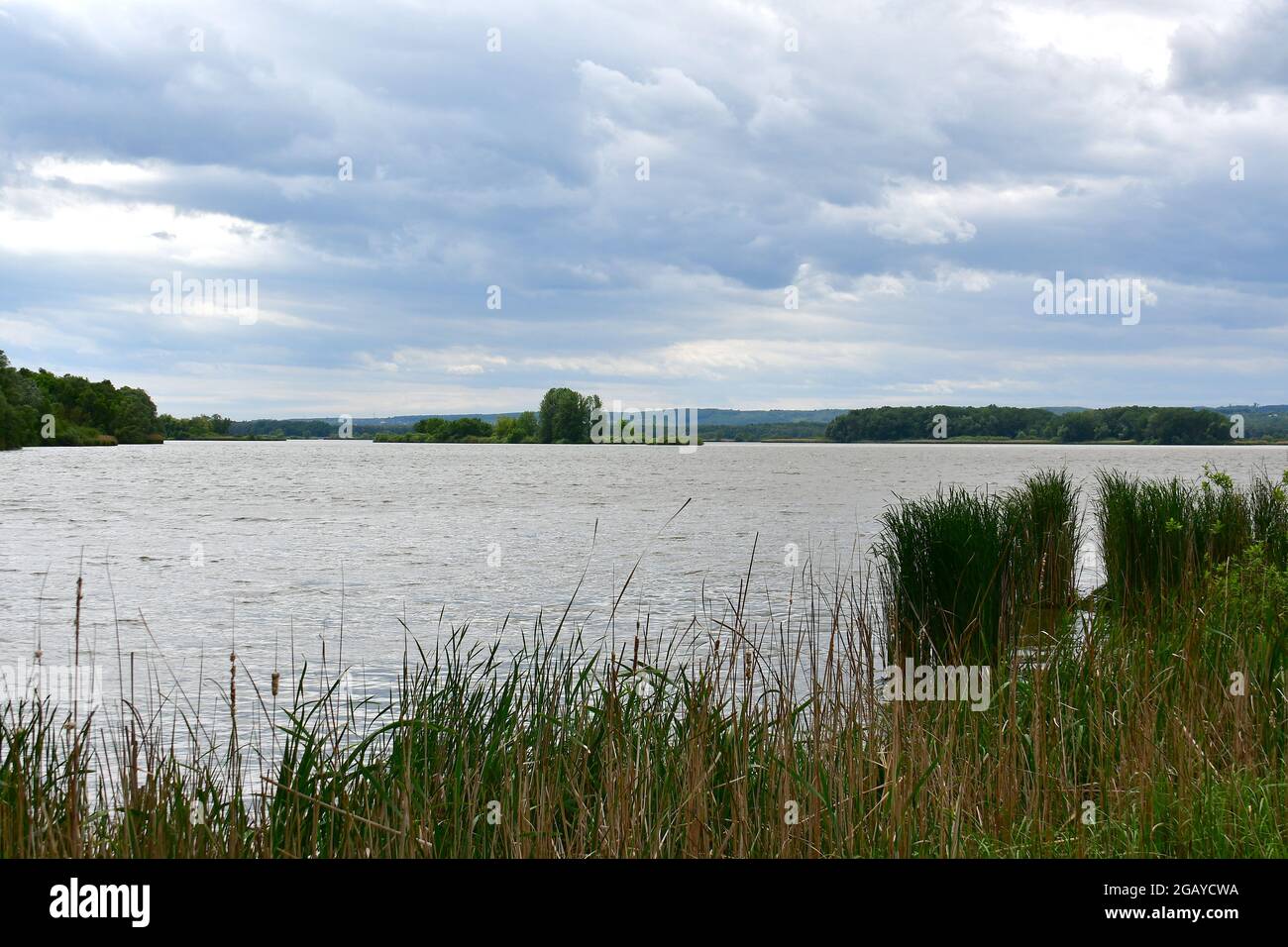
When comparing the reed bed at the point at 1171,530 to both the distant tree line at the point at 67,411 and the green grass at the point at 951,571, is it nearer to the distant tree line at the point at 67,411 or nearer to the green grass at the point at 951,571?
the green grass at the point at 951,571

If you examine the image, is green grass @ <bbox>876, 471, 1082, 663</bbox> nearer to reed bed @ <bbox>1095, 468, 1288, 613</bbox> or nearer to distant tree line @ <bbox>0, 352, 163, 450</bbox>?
reed bed @ <bbox>1095, 468, 1288, 613</bbox>

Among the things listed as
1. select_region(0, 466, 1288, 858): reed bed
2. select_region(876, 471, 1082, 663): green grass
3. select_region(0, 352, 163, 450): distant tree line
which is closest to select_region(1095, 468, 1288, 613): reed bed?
select_region(876, 471, 1082, 663): green grass

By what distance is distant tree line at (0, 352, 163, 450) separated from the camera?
298ft

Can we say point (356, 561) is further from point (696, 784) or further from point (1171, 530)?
point (696, 784)

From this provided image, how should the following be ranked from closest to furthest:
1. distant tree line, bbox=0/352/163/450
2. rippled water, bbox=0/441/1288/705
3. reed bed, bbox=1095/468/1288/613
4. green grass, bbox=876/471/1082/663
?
1. green grass, bbox=876/471/1082/663
2. reed bed, bbox=1095/468/1288/613
3. rippled water, bbox=0/441/1288/705
4. distant tree line, bbox=0/352/163/450

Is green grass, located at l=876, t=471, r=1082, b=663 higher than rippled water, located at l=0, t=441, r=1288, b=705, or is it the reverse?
green grass, located at l=876, t=471, r=1082, b=663

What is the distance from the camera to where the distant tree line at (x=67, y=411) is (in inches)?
3575

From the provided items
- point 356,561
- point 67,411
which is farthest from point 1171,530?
point 67,411
